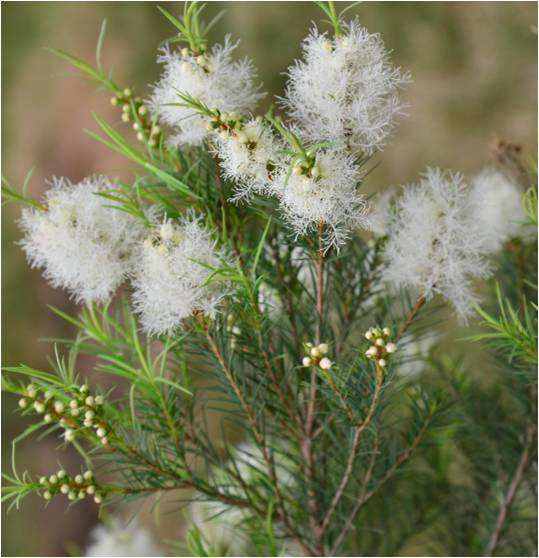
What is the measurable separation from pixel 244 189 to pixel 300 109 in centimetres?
5

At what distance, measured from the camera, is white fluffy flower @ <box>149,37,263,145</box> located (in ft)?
0.98

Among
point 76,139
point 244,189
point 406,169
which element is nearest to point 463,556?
point 244,189

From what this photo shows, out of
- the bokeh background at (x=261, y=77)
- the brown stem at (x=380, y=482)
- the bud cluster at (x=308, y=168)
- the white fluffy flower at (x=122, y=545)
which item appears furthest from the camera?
the bokeh background at (x=261, y=77)

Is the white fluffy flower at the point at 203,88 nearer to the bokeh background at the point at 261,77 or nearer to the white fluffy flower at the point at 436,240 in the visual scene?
the white fluffy flower at the point at 436,240

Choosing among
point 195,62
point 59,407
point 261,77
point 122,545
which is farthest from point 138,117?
point 261,77

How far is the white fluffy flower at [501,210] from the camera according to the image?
40cm

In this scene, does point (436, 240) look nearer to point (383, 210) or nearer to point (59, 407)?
point (383, 210)

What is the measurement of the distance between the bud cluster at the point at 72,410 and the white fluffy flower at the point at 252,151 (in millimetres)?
126

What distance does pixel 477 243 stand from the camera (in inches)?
12.4

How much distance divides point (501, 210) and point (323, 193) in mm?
194

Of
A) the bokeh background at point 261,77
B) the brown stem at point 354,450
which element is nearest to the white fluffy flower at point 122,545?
the brown stem at point 354,450

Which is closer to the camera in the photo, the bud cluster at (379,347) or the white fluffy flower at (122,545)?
the bud cluster at (379,347)

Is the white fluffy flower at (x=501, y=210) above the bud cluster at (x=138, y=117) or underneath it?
underneath

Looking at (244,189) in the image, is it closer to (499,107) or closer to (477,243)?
(477,243)
